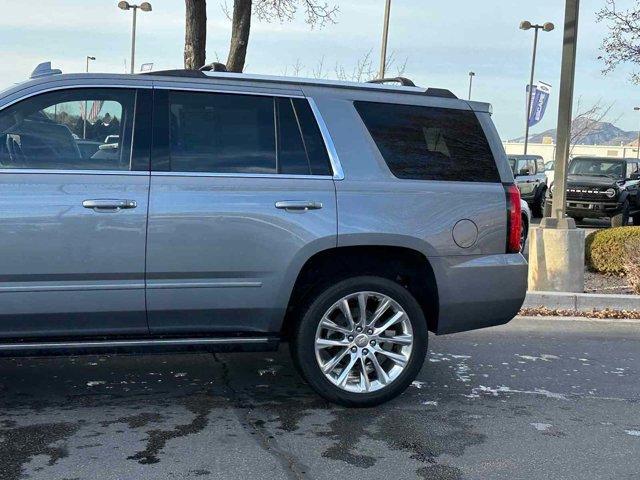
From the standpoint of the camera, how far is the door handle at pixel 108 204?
426 centimetres

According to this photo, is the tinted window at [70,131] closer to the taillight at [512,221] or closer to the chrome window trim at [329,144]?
the chrome window trim at [329,144]

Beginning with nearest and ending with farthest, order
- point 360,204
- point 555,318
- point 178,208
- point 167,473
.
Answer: point 167,473 → point 178,208 → point 360,204 → point 555,318

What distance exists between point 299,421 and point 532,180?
58.3ft

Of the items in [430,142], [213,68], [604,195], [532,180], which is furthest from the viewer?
[532,180]

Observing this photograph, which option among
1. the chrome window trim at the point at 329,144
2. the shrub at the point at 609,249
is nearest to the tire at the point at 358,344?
the chrome window trim at the point at 329,144

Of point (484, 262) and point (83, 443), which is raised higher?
point (484, 262)

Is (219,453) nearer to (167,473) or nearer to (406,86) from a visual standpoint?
(167,473)

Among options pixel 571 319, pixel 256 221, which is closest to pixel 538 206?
pixel 571 319

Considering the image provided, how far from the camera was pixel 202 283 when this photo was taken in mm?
4449

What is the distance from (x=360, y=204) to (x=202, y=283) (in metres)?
1.02

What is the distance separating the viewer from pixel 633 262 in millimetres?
8953

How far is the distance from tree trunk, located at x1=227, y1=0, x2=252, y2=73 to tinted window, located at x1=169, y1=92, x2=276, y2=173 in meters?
8.14

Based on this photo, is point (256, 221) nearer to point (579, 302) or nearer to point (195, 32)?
point (579, 302)

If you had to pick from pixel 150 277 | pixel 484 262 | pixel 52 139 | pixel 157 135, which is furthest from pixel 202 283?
pixel 484 262
